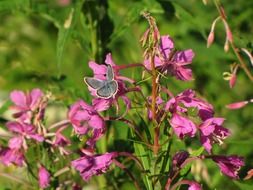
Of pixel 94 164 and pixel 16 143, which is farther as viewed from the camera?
pixel 16 143

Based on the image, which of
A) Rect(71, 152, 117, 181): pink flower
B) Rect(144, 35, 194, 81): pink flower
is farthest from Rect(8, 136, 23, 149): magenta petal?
Rect(144, 35, 194, 81): pink flower

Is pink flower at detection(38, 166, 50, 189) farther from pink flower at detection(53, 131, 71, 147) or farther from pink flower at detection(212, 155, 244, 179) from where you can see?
pink flower at detection(212, 155, 244, 179)

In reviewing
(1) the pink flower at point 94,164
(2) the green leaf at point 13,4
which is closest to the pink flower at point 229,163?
(1) the pink flower at point 94,164

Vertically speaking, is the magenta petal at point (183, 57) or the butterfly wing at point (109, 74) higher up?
the butterfly wing at point (109, 74)

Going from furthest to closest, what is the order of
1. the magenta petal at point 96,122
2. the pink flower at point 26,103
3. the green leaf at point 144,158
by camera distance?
the pink flower at point 26,103
the green leaf at point 144,158
the magenta petal at point 96,122

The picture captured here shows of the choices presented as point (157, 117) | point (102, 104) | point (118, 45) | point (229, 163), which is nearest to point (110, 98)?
point (102, 104)

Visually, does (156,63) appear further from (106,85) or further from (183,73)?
(106,85)

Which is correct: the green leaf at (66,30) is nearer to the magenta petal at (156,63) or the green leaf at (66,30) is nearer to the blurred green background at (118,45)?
the blurred green background at (118,45)
